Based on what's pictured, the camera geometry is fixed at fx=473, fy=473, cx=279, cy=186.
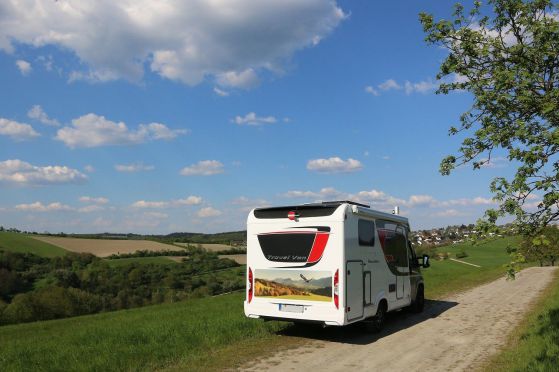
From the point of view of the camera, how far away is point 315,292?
1014cm

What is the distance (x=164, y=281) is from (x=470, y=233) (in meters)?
59.4

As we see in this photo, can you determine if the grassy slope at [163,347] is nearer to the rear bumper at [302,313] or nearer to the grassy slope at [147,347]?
the grassy slope at [147,347]

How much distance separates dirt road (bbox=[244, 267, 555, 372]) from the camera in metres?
8.54

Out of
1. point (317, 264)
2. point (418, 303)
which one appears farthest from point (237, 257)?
point (317, 264)

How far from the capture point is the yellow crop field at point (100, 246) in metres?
73.6

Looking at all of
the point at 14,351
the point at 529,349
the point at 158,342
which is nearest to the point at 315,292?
the point at 158,342

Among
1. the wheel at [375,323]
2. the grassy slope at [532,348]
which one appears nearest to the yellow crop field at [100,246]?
the wheel at [375,323]

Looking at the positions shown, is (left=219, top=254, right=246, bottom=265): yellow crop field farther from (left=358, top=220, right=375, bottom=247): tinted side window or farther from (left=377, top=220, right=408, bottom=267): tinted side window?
(left=358, top=220, right=375, bottom=247): tinted side window

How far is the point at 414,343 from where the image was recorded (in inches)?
408

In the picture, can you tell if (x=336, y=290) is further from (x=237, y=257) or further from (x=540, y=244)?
(x=237, y=257)

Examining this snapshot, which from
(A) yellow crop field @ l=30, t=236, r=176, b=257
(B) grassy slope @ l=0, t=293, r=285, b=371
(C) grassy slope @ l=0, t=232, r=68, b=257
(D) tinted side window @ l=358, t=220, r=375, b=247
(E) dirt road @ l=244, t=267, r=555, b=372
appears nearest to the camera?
(B) grassy slope @ l=0, t=293, r=285, b=371

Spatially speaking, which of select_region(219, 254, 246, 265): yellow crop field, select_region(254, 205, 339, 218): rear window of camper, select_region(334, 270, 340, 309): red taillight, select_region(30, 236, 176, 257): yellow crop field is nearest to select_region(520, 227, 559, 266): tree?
select_region(334, 270, 340, 309): red taillight

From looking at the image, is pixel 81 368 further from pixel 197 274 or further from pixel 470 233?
pixel 197 274

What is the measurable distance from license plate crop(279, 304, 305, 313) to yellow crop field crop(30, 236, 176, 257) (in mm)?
66655
